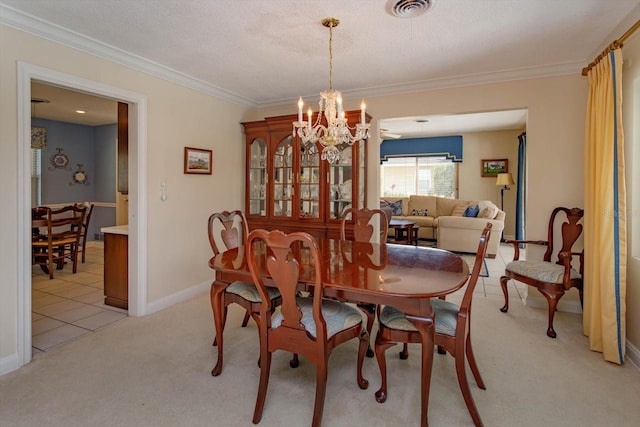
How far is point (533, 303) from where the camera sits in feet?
11.4

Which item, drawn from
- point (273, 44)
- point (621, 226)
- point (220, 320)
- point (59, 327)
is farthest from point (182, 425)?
point (621, 226)

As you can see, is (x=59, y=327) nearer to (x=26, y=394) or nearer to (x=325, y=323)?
(x=26, y=394)

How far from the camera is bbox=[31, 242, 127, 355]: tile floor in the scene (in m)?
2.85

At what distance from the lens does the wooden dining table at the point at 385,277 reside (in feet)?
5.62

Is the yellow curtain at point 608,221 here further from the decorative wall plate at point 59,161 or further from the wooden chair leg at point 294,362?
the decorative wall plate at point 59,161

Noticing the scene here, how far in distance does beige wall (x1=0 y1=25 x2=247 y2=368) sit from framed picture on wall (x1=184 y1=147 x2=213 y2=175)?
0.22 ft

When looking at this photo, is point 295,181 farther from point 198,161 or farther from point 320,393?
point 320,393

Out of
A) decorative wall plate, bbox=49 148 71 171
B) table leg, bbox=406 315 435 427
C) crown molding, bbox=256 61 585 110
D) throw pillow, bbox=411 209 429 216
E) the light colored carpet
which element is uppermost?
crown molding, bbox=256 61 585 110

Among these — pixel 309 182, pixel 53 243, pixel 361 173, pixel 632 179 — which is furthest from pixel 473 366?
pixel 53 243

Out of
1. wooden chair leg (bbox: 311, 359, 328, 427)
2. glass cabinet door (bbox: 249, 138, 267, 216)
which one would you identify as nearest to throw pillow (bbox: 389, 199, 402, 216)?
glass cabinet door (bbox: 249, 138, 267, 216)

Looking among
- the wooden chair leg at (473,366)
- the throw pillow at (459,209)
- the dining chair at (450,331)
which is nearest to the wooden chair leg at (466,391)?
the dining chair at (450,331)

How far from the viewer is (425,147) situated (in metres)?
8.27

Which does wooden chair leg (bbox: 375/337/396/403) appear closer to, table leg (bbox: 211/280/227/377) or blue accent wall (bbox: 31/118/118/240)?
table leg (bbox: 211/280/227/377)

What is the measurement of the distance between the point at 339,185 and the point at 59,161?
5.82m
